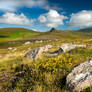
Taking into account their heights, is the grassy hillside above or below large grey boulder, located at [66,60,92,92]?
above

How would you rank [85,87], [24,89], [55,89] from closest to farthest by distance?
[85,87]
[55,89]
[24,89]

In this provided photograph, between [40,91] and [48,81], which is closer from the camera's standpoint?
[40,91]

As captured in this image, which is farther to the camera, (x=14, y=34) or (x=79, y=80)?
(x=14, y=34)

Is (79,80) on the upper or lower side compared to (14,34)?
lower

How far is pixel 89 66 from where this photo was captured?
464 cm

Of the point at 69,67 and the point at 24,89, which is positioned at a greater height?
the point at 69,67

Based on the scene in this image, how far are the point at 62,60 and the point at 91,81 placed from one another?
2.41 metres

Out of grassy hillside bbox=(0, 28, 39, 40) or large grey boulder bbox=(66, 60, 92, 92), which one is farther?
grassy hillside bbox=(0, 28, 39, 40)

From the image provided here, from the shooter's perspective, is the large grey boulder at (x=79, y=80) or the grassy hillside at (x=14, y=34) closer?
the large grey boulder at (x=79, y=80)

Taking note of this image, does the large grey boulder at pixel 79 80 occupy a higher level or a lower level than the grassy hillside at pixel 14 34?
lower

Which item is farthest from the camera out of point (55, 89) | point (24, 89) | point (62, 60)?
point (62, 60)

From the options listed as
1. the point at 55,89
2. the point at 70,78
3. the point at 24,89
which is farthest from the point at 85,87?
the point at 24,89

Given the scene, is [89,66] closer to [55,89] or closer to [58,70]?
[58,70]

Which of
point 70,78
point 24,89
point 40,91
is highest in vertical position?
point 70,78
